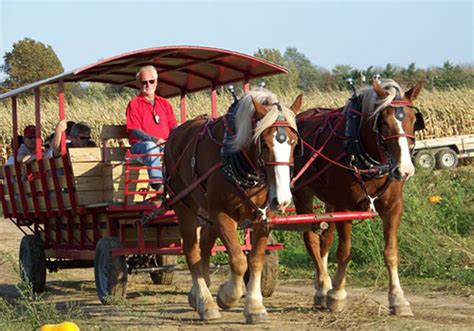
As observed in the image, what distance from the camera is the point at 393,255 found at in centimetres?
849

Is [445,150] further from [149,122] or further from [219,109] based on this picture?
[149,122]

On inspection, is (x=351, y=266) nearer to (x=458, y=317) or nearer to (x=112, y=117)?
(x=458, y=317)

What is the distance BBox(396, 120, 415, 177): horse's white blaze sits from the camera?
7800 mm

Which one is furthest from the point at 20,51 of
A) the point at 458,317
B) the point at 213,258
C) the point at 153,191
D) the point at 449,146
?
the point at 458,317

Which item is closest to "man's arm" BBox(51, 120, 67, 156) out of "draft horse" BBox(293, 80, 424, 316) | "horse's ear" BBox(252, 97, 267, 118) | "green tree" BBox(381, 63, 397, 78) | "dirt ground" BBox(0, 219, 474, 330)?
"dirt ground" BBox(0, 219, 474, 330)

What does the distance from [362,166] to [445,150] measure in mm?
16755

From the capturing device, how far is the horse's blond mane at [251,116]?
767 cm

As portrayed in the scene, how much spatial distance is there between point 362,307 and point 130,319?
2156 millimetres

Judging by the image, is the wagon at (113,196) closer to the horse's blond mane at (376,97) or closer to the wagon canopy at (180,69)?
the wagon canopy at (180,69)

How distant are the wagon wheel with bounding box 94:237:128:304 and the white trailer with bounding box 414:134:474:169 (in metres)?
15.3

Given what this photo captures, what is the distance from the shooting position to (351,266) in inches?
484

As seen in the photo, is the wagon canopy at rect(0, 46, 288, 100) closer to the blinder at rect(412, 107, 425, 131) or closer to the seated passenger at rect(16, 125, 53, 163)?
the seated passenger at rect(16, 125, 53, 163)

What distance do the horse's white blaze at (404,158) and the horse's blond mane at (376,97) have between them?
24 centimetres

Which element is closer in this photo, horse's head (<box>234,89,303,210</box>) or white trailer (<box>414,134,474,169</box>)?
horse's head (<box>234,89,303,210</box>)
